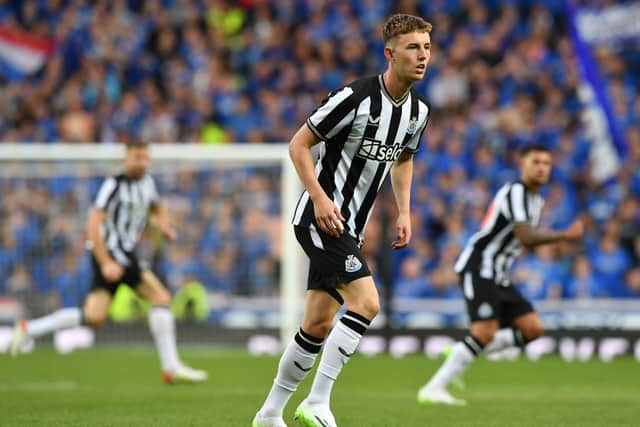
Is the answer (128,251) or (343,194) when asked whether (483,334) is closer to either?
(128,251)

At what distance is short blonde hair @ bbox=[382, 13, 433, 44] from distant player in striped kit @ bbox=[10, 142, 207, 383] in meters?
4.63

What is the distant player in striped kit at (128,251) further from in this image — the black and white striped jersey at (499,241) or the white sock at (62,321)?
the black and white striped jersey at (499,241)

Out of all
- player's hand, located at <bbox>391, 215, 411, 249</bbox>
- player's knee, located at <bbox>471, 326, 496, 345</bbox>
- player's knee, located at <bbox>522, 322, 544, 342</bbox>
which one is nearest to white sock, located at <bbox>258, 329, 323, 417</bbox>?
player's hand, located at <bbox>391, 215, 411, 249</bbox>

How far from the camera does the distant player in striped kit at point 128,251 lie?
10.6 metres

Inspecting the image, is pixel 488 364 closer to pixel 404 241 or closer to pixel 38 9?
pixel 404 241

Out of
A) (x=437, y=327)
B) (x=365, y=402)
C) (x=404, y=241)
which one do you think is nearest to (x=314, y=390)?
(x=404, y=241)

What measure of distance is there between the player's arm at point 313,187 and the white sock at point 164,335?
472 centimetres

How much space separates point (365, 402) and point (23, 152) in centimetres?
738

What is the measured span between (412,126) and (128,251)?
4909 millimetres

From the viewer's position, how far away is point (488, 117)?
18.8 m

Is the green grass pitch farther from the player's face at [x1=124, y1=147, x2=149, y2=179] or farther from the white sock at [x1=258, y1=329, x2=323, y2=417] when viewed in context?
the player's face at [x1=124, y1=147, x2=149, y2=179]

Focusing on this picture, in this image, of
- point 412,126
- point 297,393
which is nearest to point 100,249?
→ point 297,393

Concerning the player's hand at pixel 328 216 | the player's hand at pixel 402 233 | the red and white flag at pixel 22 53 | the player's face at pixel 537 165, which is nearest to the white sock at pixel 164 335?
the player's face at pixel 537 165

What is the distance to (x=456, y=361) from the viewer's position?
938 cm
